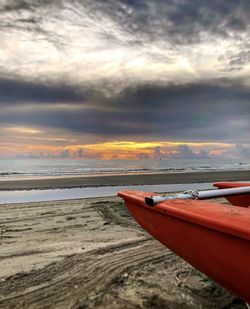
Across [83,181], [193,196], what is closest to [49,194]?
[83,181]

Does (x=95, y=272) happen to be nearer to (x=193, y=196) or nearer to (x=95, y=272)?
(x=95, y=272)

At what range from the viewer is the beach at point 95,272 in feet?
10.8

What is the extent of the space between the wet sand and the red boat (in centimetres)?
55

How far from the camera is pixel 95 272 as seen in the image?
3994mm

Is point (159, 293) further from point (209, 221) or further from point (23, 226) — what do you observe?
point (23, 226)

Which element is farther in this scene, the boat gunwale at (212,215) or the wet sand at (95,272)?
the wet sand at (95,272)

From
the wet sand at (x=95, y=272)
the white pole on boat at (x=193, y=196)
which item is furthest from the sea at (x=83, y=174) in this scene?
the white pole on boat at (x=193, y=196)

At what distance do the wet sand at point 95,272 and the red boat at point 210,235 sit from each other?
0.55 metres

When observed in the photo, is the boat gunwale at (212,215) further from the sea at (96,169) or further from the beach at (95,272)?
the sea at (96,169)

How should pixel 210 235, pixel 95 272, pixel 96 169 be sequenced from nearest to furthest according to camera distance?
pixel 210 235 < pixel 95 272 < pixel 96 169

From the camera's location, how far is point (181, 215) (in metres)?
2.97

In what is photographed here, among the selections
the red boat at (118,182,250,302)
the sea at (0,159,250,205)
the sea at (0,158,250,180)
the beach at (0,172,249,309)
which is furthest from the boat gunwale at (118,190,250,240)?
the sea at (0,158,250,180)

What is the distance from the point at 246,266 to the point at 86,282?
204 centimetres

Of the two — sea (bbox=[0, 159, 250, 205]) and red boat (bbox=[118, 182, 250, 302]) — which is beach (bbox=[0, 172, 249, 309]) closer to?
red boat (bbox=[118, 182, 250, 302])
